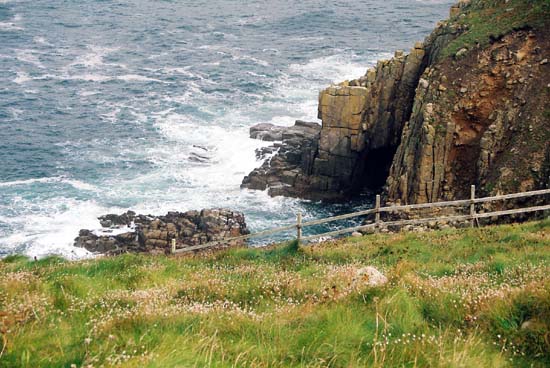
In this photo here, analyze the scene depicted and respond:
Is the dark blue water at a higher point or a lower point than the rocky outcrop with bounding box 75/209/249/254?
higher

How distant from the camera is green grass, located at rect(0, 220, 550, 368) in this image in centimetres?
675

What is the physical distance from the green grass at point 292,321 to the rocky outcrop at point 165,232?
24.1 meters

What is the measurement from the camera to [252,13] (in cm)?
9575

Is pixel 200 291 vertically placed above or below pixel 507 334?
below

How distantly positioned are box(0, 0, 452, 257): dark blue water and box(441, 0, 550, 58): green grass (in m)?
13.2

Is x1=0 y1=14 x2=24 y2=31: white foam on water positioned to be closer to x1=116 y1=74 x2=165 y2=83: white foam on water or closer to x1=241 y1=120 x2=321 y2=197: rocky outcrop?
x1=116 y1=74 x2=165 y2=83: white foam on water

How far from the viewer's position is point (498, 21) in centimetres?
3897

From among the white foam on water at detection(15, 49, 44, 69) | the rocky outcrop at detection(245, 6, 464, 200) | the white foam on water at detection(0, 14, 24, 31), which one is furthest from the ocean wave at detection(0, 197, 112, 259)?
the white foam on water at detection(0, 14, 24, 31)

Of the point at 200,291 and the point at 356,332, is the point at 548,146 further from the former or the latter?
the point at 356,332

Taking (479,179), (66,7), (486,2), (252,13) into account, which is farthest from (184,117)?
(66,7)

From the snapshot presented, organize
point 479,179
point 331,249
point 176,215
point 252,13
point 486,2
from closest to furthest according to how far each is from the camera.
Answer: point 331,249
point 479,179
point 176,215
point 486,2
point 252,13

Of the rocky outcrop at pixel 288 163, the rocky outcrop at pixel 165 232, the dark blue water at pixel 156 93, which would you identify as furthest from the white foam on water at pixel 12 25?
the rocky outcrop at pixel 165 232

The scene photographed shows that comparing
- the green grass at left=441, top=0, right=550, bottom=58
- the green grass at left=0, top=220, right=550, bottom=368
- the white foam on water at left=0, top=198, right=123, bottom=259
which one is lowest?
the white foam on water at left=0, top=198, right=123, bottom=259

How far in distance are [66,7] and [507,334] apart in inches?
3985
